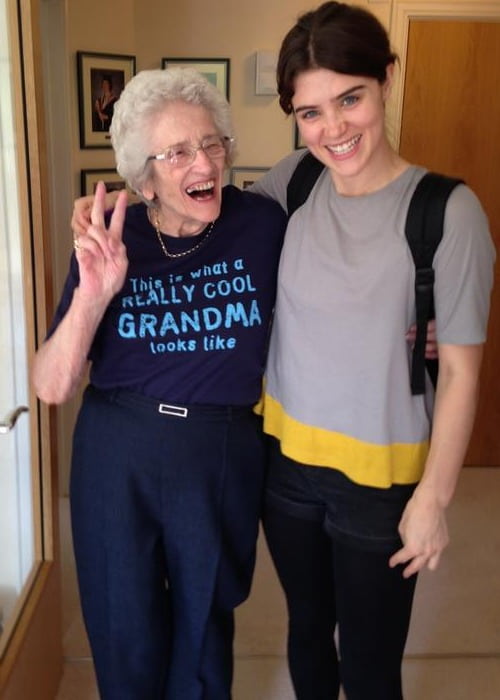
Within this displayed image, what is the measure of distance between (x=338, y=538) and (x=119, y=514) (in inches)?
15.6

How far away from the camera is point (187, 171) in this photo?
4.09 feet

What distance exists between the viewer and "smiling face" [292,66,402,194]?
1.14 m

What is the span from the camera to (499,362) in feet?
10.8

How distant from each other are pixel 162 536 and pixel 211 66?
2129 mm

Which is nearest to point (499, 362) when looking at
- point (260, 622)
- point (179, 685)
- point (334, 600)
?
point (260, 622)

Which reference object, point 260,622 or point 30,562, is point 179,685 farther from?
point 260,622

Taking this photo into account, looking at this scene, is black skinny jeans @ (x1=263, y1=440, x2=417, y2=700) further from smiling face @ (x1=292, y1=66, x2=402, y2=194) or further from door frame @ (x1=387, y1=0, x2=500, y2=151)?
door frame @ (x1=387, y1=0, x2=500, y2=151)

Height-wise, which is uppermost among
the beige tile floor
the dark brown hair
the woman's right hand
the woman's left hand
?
the dark brown hair

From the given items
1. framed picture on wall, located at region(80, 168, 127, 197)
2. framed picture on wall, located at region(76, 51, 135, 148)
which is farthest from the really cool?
framed picture on wall, located at region(76, 51, 135, 148)

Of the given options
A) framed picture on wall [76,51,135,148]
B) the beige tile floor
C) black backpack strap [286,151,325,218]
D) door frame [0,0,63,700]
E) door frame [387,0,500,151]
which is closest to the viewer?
black backpack strap [286,151,325,218]

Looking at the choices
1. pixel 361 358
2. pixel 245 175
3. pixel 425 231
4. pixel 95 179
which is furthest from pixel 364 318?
pixel 245 175

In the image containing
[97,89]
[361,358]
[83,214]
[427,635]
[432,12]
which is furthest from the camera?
[432,12]

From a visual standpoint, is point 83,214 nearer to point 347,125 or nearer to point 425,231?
point 347,125

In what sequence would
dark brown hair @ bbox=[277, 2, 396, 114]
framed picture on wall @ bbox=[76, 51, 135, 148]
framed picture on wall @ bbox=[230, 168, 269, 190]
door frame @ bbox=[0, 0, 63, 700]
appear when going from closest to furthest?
dark brown hair @ bbox=[277, 2, 396, 114], door frame @ bbox=[0, 0, 63, 700], framed picture on wall @ bbox=[76, 51, 135, 148], framed picture on wall @ bbox=[230, 168, 269, 190]
